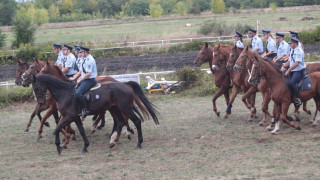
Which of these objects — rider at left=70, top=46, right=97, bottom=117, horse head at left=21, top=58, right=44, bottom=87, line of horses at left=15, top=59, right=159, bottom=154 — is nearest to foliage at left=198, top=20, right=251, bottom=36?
horse head at left=21, top=58, right=44, bottom=87

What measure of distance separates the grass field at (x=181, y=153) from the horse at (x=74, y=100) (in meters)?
0.74

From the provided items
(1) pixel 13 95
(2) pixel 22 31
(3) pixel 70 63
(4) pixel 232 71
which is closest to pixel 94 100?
(3) pixel 70 63

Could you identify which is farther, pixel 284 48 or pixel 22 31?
pixel 22 31

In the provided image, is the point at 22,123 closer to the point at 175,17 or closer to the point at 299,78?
the point at 299,78

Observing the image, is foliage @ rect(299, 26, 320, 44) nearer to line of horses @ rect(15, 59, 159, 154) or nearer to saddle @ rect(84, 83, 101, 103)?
line of horses @ rect(15, 59, 159, 154)

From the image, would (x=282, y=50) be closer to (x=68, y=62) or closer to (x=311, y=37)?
(x=68, y=62)

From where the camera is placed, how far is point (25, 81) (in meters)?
13.4

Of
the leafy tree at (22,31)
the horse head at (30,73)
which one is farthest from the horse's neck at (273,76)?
the leafy tree at (22,31)

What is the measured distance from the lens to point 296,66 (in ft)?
38.9

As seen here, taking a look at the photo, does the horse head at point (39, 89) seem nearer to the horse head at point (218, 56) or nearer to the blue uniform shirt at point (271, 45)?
the horse head at point (218, 56)

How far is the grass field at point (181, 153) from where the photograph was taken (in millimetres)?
9125

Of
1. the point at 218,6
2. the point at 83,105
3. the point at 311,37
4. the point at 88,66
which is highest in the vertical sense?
the point at 88,66

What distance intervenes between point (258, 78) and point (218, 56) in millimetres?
2928

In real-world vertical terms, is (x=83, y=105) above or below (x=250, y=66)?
below
